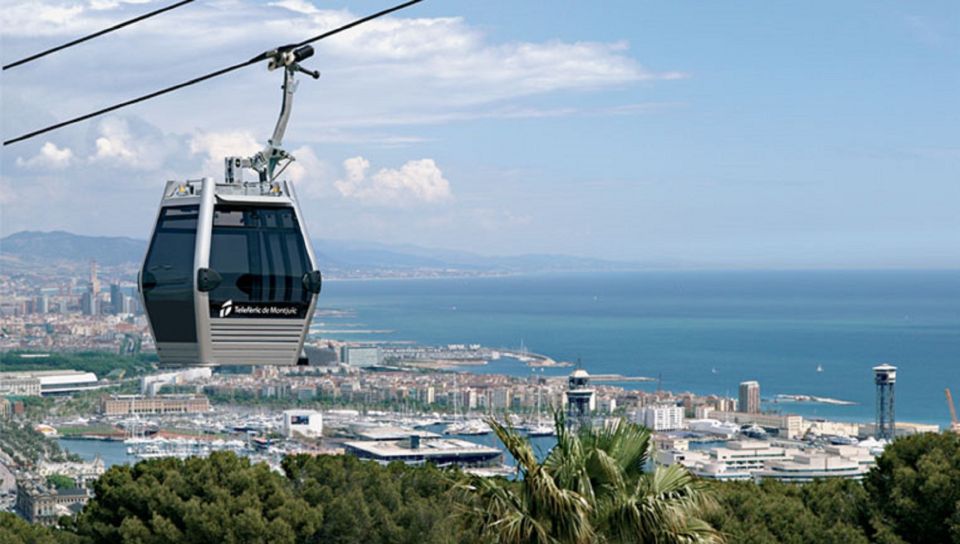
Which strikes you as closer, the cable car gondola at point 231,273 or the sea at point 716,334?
the cable car gondola at point 231,273

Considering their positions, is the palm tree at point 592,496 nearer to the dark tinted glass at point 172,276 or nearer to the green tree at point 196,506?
the dark tinted glass at point 172,276

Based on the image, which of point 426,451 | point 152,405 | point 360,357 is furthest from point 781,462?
point 360,357

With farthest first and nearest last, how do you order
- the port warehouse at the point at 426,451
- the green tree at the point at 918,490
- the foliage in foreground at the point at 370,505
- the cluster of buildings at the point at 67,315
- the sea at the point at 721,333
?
the cluster of buildings at the point at 67,315, the sea at the point at 721,333, the port warehouse at the point at 426,451, the foliage in foreground at the point at 370,505, the green tree at the point at 918,490

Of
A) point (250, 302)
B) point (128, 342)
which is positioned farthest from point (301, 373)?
point (250, 302)

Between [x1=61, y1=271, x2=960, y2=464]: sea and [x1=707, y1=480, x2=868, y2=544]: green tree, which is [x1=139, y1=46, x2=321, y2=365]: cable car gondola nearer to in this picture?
[x1=707, y1=480, x2=868, y2=544]: green tree

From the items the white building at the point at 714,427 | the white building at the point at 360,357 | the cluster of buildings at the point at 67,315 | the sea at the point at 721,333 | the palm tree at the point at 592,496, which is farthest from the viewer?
the cluster of buildings at the point at 67,315

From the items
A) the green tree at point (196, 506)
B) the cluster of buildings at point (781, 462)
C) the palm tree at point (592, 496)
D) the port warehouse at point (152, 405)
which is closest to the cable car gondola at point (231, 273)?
the palm tree at point (592, 496)

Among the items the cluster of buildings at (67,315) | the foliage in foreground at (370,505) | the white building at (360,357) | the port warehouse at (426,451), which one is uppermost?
the foliage in foreground at (370,505)
